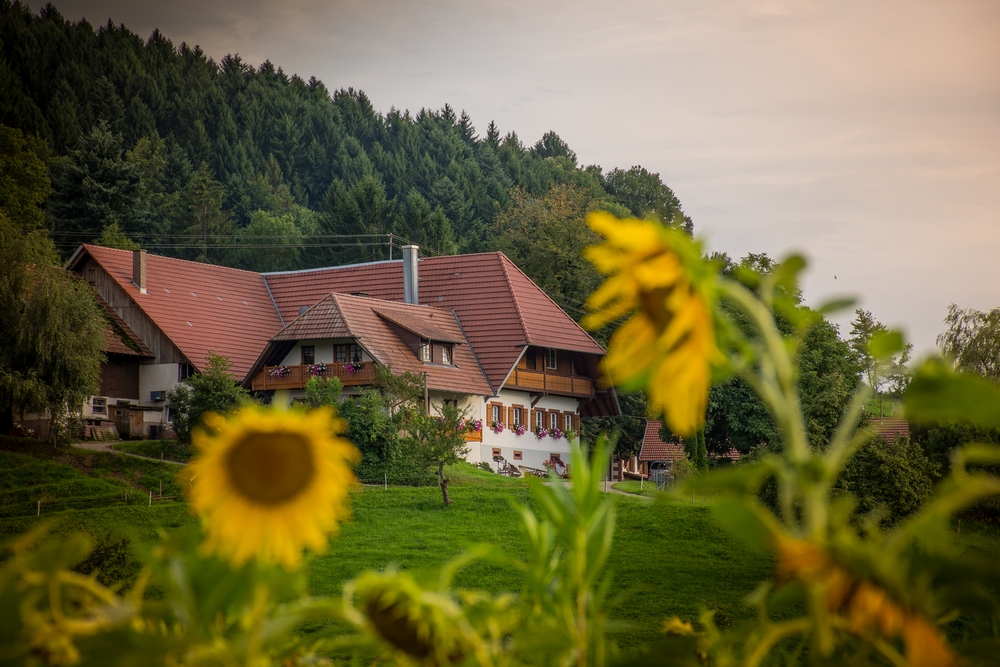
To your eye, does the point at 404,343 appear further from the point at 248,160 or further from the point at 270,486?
the point at 248,160

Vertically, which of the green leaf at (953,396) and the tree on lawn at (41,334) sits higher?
the tree on lawn at (41,334)

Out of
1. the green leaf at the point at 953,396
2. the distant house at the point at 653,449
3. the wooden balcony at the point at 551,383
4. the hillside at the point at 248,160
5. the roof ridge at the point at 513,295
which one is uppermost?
the hillside at the point at 248,160

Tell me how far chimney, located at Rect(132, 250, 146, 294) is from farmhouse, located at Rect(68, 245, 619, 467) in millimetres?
54

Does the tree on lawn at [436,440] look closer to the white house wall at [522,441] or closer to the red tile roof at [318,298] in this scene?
the red tile roof at [318,298]

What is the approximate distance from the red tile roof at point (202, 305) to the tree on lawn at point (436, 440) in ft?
39.5

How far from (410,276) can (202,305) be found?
8.31 m

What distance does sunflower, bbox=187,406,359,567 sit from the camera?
1290 mm

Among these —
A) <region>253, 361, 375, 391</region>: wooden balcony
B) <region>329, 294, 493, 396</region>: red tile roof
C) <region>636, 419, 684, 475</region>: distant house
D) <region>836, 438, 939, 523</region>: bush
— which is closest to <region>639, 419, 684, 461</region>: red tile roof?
<region>636, 419, 684, 475</region>: distant house

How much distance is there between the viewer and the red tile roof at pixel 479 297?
144ft

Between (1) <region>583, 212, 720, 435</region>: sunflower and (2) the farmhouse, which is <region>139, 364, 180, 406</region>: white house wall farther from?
(1) <region>583, 212, 720, 435</region>: sunflower

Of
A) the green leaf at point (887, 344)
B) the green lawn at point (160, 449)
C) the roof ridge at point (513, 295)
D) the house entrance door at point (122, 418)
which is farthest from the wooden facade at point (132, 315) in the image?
the green leaf at point (887, 344)

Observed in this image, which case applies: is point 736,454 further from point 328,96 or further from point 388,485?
point 328,96

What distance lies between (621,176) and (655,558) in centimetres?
7355

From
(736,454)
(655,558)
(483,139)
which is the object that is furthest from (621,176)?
(655,558)
